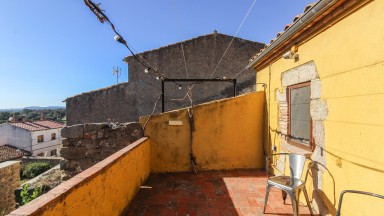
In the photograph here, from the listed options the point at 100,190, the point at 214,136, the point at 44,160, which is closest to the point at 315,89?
the point at 214,136

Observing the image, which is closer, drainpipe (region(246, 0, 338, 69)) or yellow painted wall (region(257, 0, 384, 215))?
yellow painted wall (region(257, 0, 384, 215))

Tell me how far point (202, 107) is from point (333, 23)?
353cm

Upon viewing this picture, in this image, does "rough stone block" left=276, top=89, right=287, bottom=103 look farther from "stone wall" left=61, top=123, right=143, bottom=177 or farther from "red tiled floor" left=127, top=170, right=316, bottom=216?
"stone wall" left=61, top=123, right=143, bottom=177

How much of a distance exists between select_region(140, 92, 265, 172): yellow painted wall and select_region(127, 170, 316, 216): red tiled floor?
38 cm

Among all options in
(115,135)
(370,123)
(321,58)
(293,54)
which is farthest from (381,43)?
(115,135)

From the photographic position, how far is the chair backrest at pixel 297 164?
3599mm

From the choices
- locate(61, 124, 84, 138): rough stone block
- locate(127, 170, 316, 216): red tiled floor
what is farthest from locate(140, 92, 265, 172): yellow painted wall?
locate(61, 124, 84, 138): rough stone block

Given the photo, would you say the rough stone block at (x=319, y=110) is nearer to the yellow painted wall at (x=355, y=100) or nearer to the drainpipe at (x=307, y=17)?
the yellow painted wall at (x=355, y=100)

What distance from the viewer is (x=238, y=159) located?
6152mm

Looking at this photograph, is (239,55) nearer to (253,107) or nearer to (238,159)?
(253,107)

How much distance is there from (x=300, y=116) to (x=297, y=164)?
39.0 inches

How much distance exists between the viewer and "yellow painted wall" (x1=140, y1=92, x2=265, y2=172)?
19.4 ft

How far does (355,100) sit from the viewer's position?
2.69 m

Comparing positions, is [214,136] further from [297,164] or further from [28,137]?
[28,137]
